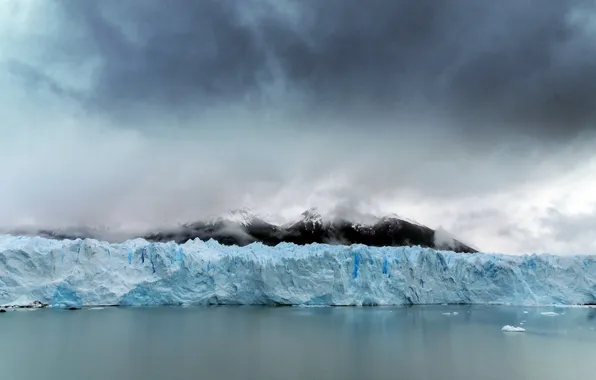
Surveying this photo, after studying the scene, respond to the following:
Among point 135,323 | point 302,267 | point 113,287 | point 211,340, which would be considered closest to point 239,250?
point 302,267

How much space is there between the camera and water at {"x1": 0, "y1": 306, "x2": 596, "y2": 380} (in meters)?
10.3

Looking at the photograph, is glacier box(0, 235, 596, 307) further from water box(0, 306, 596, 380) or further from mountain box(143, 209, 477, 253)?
mountain box(143, 209, 477, 253)

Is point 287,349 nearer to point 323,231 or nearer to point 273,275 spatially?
point 273,275

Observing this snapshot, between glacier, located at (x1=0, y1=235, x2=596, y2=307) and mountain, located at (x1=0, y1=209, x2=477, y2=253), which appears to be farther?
mountain, located at (x1=0, y1=209, x2=477, y2=253)

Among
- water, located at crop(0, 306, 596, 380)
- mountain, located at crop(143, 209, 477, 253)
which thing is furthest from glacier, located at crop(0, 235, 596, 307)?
mountain, located at crop(143, 209, 477, 253)

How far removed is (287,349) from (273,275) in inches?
670

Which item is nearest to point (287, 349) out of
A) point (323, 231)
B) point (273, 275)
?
point (273, 275)

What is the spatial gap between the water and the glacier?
6678 mm

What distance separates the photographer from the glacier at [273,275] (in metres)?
27.7

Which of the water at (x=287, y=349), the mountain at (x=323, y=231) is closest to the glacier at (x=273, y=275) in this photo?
the water at (x=287, y=349)

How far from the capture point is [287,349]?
13.3m

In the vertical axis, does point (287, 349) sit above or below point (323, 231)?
below

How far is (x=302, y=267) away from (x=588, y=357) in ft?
61.6

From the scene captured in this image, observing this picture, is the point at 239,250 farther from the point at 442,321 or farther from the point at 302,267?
the point at 442,321
